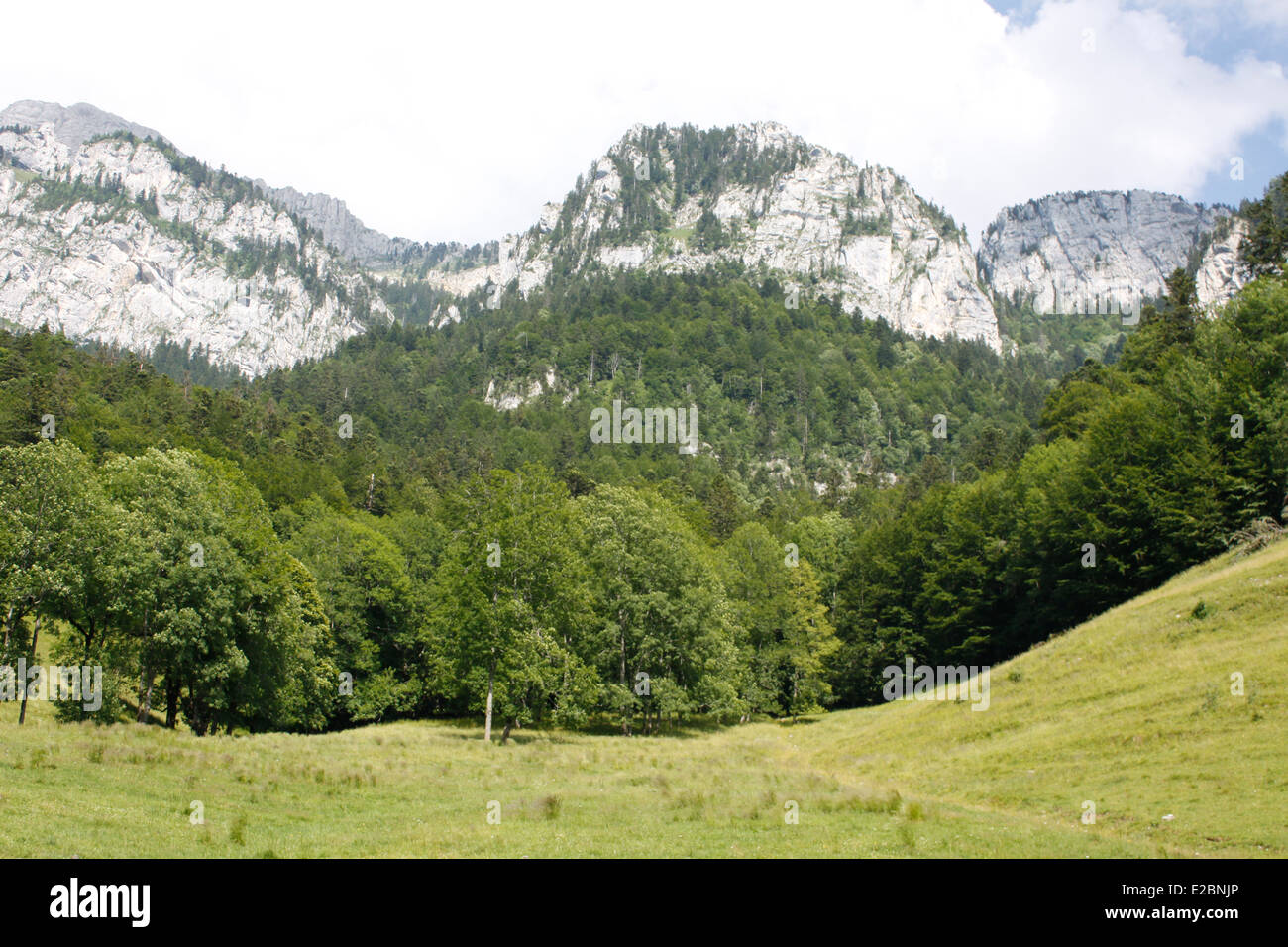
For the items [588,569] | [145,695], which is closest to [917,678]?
[588,569]

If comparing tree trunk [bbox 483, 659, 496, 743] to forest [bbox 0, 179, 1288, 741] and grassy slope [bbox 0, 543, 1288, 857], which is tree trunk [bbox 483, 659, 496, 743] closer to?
forest [bbox 0, 179, 1288, 741]
